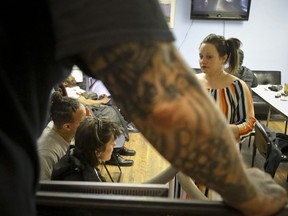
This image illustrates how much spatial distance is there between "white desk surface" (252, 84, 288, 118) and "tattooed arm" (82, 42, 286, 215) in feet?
10.3

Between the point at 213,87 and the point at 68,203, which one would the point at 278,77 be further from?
the point at 68,203

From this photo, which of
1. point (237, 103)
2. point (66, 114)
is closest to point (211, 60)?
point (237, 103)

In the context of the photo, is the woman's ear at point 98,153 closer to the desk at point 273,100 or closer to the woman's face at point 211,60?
the woman's face at point 211,60

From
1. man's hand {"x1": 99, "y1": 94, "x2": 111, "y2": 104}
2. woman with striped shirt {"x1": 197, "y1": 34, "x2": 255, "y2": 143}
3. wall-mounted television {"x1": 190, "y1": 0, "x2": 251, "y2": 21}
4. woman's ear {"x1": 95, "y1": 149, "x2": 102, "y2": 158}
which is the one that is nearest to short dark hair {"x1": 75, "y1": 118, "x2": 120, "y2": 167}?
woman's ear {"x1": 95, "y1": 149, "x2": 102, "y2": 158}

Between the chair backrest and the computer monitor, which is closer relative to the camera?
the computer monitor

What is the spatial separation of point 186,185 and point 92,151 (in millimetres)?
1376

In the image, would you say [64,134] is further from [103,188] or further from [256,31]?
[256,31]

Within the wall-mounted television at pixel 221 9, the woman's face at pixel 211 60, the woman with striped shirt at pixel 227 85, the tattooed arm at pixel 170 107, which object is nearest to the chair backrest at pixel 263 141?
the woman with striped shirt at pixel 227 85

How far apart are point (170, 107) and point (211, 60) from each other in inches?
79.6

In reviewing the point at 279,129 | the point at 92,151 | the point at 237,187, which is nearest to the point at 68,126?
the point at 92,151

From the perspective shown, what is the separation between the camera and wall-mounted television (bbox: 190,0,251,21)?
18.1 feet

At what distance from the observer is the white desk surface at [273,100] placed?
351 centimetres

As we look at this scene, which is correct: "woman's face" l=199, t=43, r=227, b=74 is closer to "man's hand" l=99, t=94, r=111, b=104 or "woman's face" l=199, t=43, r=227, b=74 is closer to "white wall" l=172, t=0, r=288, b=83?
"man's hand" l=99, t=94, r=111, b=104

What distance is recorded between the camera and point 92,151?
218cm
